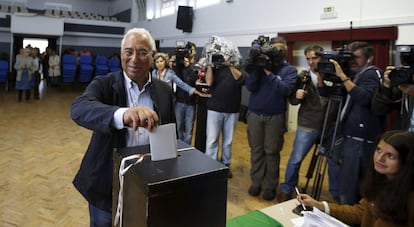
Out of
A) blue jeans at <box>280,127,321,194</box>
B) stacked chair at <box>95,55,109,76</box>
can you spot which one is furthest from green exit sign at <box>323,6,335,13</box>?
stacked chair at <box>95,55,109,76</box>

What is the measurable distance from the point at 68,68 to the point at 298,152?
956 centimetres

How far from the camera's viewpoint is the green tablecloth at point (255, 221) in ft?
4.89

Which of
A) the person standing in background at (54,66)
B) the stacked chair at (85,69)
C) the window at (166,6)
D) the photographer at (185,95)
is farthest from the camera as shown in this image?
the stacked chair at (85,69)

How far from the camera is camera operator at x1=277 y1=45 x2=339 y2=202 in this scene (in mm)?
2828

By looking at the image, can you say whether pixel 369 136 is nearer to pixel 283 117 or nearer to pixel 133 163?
pixel 283 117

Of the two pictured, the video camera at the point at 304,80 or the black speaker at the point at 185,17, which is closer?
the video camera at the point at 304,80

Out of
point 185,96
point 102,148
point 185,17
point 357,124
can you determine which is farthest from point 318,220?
point 185,17

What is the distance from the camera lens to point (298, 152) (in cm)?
293

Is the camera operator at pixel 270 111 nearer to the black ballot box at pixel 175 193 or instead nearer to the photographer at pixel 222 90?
the photographer at pixel 222 90

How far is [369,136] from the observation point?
2.41 m

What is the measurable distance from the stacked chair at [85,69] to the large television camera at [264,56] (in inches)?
364

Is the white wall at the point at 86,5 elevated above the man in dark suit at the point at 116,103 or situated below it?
above

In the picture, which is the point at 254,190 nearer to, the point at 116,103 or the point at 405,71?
the point at 405,71

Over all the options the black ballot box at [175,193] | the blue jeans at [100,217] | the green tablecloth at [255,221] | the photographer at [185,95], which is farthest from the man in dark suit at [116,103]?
the photographer at [185,95]
